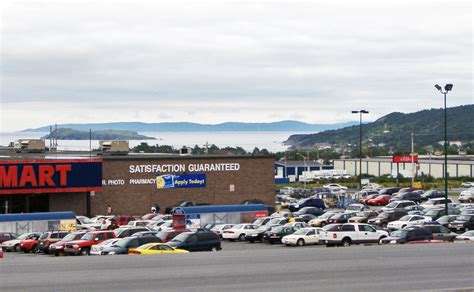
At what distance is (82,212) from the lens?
63.2 m

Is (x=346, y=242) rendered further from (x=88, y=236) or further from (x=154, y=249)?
(x=88, y=236)

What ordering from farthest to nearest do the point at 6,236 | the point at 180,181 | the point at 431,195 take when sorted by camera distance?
the point at 431,195
the point at 180,181
the point at 6,236

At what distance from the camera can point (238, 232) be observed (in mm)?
49656

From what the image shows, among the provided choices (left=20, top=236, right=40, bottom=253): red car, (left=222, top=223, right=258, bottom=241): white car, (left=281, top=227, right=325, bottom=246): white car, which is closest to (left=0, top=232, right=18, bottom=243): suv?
(left=20, top=236, right=40, bottom=253): red car

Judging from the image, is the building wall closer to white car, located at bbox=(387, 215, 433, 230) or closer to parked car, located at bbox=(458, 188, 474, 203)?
white car, located at bbox=(387, 215, 433, 230)

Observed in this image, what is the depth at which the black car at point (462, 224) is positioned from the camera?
171ft

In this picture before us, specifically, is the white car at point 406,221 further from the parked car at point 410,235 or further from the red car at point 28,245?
the red car at point 28,245

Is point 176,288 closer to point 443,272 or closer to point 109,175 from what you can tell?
point 443,272

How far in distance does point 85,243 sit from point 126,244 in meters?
3.71

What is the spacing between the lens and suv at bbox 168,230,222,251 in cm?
3878

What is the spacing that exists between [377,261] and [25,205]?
36196 millimetres

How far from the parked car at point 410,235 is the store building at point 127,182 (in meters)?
26.6

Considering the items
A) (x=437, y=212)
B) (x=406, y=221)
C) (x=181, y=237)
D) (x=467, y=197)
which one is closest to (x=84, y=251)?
(x=181, y=237)

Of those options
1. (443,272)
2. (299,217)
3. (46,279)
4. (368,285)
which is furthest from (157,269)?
(299,217)
